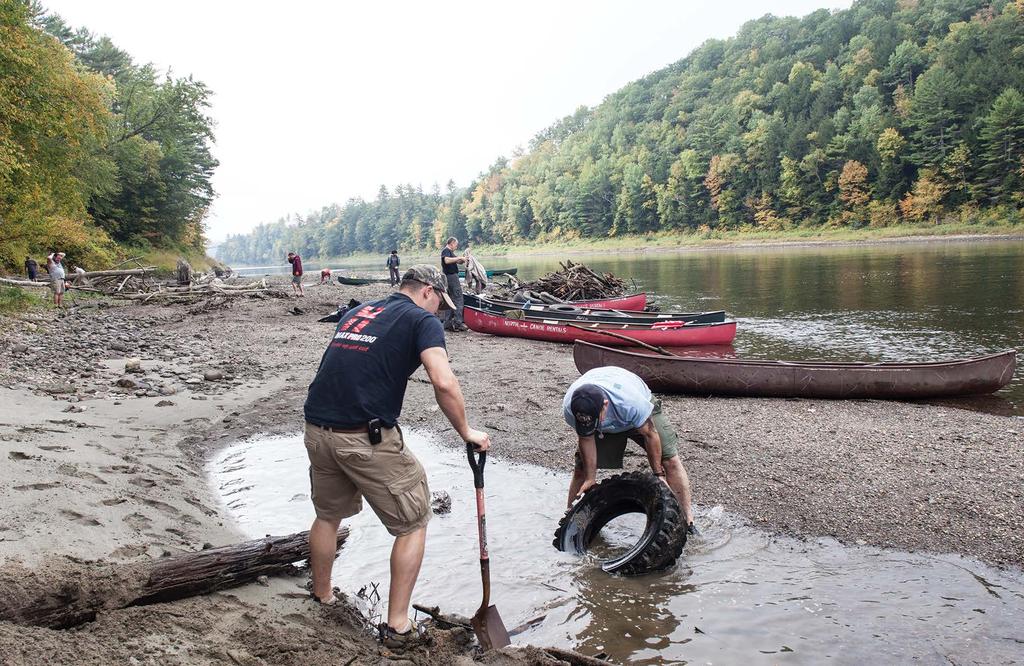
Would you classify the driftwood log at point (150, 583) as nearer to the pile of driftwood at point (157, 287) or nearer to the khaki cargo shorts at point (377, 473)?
the khaki cargo shorts at point (377, 473)

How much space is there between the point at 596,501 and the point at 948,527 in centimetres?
297

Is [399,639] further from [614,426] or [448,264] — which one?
[448,264]

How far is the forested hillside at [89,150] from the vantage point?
756 inches

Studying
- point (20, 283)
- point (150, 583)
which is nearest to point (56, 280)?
point (20, 283)

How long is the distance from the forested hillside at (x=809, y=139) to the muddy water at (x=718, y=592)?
59.7 meters

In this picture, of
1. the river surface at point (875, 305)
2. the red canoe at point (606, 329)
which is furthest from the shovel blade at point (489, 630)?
the red canoe at point (606, 329)

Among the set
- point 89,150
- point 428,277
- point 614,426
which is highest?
point 89,150

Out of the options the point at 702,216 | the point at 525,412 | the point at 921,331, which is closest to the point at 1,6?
the point at 525,412

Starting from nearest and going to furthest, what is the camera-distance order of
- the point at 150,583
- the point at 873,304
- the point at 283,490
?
the point at 150,583, the point at 283,490, the point at 873,304

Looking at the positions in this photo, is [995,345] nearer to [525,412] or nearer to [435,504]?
[525,412]

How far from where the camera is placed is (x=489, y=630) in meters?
3.79

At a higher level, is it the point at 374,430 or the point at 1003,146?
the point at 1003,146

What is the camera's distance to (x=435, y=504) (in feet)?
20.2

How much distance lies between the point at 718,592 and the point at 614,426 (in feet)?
4.65
